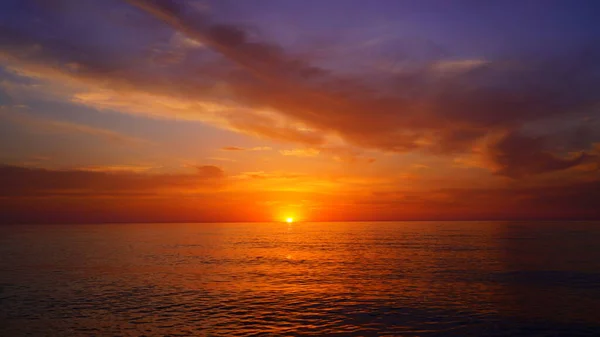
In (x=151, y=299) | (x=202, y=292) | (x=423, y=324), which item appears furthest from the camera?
(x=202, y=292)

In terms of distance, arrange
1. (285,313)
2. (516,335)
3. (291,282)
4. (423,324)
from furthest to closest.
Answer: (291,282)
(285,313)
(423,324)
(516,335)

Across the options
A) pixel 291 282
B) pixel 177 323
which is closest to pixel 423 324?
pixel 177 323

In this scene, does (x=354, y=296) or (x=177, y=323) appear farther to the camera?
(x=354, y=296)

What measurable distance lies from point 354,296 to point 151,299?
19323mm

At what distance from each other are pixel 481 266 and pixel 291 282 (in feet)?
103

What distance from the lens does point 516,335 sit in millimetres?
29719

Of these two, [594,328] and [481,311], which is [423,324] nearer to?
[481,311]

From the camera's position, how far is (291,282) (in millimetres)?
53812

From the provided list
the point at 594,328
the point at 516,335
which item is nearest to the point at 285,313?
the point at 516,335

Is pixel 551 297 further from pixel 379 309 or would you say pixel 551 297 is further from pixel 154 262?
pixel 154 262

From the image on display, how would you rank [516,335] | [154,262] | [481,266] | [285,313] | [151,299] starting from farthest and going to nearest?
[154,262], [481,266], [151,299], [285,313], [516,335]

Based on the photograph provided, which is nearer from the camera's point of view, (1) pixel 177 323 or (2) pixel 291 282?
(1) pixel 177 323

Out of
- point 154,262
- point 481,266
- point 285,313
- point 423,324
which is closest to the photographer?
point 423,324

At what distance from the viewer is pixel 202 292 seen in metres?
46.6
